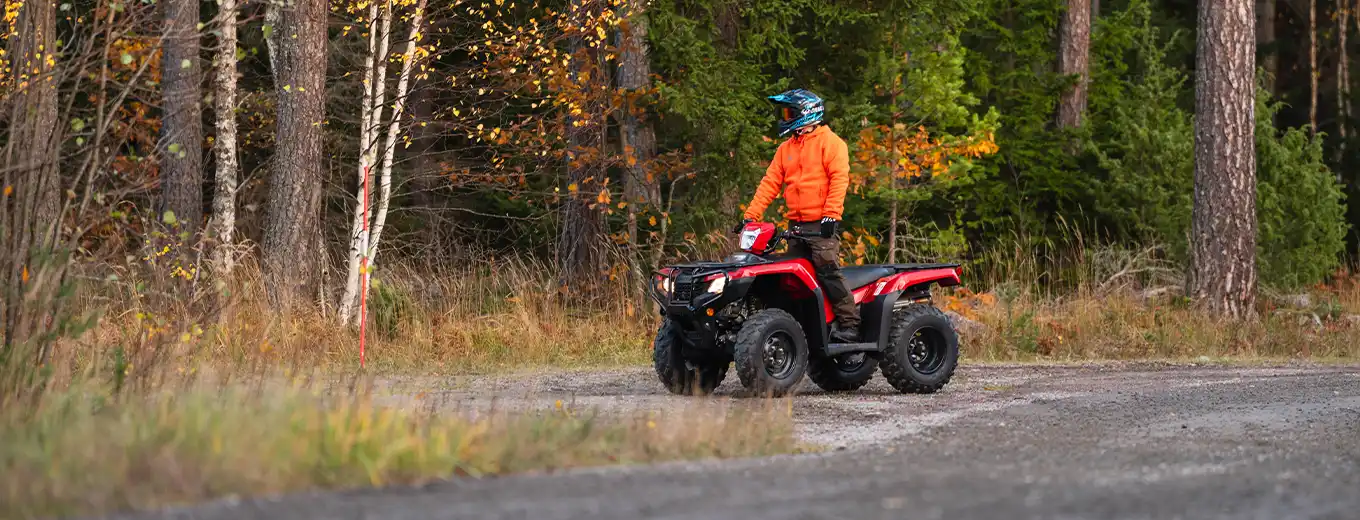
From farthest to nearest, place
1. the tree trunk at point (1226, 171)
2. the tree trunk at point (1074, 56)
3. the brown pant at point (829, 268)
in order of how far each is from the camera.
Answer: the tree trunk at point (1074, 56), the tree trunk at point (1226, 171), the brown pant at point (829, 268)

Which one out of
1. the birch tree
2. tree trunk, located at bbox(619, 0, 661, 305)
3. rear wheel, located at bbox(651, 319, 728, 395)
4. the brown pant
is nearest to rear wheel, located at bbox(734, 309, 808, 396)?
the brown pant

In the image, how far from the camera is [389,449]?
280 inches

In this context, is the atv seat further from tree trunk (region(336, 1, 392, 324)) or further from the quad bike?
tree trunk (region(336, 1, 392, 324))

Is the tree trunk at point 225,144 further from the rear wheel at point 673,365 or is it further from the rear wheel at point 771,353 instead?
the rear wheel at point 771,353

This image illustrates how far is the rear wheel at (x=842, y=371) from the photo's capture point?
1299cm

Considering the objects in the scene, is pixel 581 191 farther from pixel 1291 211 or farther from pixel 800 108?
pixel 1291 211

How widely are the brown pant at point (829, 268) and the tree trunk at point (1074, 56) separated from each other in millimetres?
17605

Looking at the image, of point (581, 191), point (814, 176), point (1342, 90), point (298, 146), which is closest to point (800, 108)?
point (814, 176)

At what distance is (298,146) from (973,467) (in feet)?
37.9

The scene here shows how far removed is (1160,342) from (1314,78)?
1798 cm

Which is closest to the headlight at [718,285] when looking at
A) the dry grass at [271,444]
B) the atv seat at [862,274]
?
the atv seat at [862,274]

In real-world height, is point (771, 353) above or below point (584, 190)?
below

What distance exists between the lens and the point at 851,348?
1254 cm

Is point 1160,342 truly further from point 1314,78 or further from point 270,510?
point 1314,78
